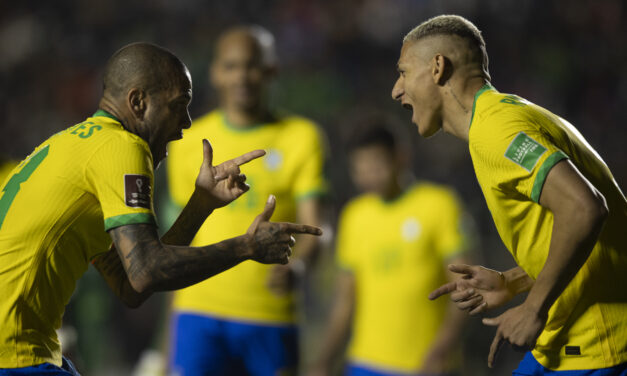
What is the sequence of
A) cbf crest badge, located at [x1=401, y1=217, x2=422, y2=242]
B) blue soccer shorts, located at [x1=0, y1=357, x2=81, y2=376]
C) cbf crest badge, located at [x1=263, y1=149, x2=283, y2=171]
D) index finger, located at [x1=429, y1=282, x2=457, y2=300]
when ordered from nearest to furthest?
1. blue soccer shorts, located at [x1=0, y1=357, x2=81, y2=376]
2. index finger, located at [x1=429, y1=282, x2=457, y2=300]
3. cbf crest badge, located at [x1=263, y1=149, x2=283, y2=171]
4. cbf crest badge, located at [x1=401, y1=217, x2=422, y2=242]

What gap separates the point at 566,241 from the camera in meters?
2.54

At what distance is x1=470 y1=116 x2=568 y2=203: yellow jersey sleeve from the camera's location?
102 inches

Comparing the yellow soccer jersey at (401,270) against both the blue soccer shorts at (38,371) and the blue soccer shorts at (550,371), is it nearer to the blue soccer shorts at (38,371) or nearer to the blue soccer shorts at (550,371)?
the blue soccer shorts at (550,371)

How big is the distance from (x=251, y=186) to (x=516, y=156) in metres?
2.48

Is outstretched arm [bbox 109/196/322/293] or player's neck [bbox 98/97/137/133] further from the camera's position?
player's neck [bbox 98/97/137/133]

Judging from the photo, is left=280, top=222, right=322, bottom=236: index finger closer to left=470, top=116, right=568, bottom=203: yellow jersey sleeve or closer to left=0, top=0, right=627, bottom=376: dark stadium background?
left=470, top=116, right=568, bottom=203: yellow jersey sleeve

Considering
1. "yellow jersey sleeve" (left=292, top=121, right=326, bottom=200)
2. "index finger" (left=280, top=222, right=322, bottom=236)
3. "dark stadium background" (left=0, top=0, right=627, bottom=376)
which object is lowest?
"dark stadium background" (left=0, top=0, right=627, bottom=376)

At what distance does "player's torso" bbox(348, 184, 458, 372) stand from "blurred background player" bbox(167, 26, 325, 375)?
1.12 meters

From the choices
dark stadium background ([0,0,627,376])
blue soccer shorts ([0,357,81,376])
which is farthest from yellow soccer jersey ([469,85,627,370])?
dark stadium background ([0,0,627,376])

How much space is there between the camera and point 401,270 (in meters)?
5.96

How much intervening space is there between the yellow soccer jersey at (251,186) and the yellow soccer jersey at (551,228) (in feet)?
7.19

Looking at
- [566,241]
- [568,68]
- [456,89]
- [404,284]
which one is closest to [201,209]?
[456,89]

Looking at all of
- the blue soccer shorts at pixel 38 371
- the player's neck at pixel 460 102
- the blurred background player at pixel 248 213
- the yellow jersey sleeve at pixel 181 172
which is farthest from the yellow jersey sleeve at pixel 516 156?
Result: the yellow jersey sleeve at pixel 181 172

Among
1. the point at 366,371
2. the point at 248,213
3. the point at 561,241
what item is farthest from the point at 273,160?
the point at 561,241
